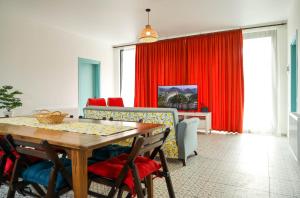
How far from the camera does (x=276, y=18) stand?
5059 millimetres

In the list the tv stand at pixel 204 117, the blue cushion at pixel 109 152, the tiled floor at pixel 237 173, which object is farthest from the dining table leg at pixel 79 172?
the tv stand at pixel 204 117

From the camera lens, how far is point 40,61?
5270 millimetres

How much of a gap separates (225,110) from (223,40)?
72.1 inches

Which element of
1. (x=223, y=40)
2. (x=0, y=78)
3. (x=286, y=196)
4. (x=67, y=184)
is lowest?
(x=286, y=196)

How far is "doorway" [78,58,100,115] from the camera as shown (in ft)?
21.7

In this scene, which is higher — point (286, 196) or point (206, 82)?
point (206, 82)

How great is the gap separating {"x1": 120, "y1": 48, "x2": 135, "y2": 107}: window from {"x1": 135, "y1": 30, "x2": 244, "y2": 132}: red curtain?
0.42m

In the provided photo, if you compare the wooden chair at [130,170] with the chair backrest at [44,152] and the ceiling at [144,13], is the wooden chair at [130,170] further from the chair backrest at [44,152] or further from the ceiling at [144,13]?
the ceiling at [144,13]

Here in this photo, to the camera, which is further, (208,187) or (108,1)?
(108,1)

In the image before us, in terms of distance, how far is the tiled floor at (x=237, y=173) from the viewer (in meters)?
2.37

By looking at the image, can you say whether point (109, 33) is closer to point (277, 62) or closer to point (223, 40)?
point (223, 40)

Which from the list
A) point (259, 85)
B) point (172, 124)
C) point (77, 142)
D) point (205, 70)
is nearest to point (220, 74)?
point (205, 70)

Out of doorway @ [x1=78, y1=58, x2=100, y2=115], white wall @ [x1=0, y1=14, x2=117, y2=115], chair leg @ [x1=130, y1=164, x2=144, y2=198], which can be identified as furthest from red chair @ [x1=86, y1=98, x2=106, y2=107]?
chair leg @ [x1=130, y1=164, x2=144, y2=198]

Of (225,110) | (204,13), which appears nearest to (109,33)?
(204,13)
